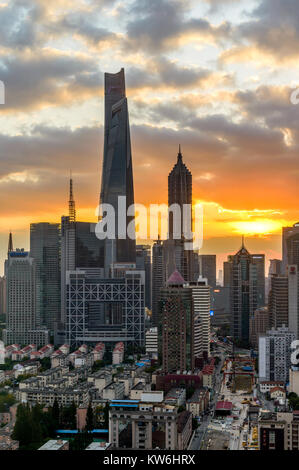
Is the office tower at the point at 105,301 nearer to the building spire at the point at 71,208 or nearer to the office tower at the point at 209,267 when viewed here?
the building spire at the point at 71,208

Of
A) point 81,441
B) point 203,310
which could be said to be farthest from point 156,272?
point 81,441

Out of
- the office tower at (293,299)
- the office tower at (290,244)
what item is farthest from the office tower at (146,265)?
the office tower at (293,299)

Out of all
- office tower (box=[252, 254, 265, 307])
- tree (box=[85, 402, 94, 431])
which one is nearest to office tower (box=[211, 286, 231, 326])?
office tower (box=[252, 254, 265, 307])

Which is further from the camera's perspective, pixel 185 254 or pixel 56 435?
pixel 185 254

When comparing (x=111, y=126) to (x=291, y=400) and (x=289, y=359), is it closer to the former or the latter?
(x=289, y=359)
